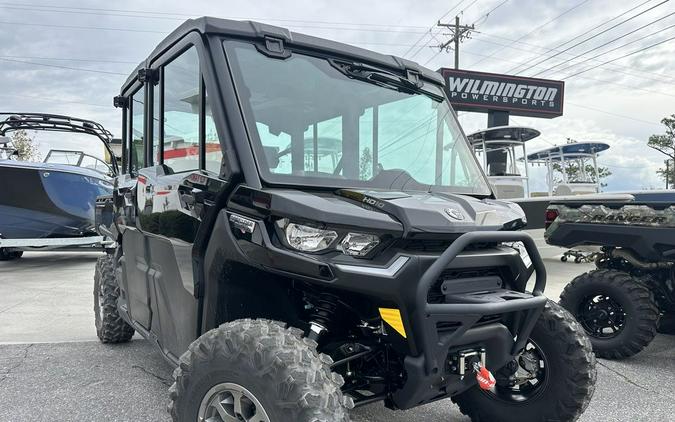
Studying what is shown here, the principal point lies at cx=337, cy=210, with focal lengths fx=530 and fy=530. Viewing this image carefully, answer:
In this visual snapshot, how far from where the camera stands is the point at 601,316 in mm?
5137

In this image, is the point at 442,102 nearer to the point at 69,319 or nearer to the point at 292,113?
the point at 292,113

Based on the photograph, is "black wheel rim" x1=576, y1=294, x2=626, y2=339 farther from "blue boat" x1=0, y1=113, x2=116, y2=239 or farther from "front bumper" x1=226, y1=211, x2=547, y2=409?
"blue boat" x1=0, y1=113, x2=116, y2=239

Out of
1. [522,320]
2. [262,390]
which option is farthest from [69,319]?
[522,320]

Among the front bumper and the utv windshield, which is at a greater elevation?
the utv windshield

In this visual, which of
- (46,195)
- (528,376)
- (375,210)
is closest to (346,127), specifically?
(375,210)

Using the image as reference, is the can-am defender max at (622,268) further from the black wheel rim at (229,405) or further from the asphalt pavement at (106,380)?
the black wheel rim at (229,405)

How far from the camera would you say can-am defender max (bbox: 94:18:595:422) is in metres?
2.18

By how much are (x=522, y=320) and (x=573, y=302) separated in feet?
9.93

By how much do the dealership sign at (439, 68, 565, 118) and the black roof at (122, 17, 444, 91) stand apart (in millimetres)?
14458

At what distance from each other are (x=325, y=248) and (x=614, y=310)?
13.2 ft

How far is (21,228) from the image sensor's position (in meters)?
11.0

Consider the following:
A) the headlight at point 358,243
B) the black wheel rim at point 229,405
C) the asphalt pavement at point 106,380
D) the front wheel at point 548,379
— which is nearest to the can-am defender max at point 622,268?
the asphalt pavement at point 106,380

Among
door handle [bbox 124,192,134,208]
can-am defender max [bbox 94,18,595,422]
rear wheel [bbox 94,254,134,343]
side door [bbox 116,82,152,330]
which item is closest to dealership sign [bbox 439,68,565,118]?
rear wheel [bbox 94,254,134,343]

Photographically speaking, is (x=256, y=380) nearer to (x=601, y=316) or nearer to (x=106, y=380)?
(x=106, y=380)
